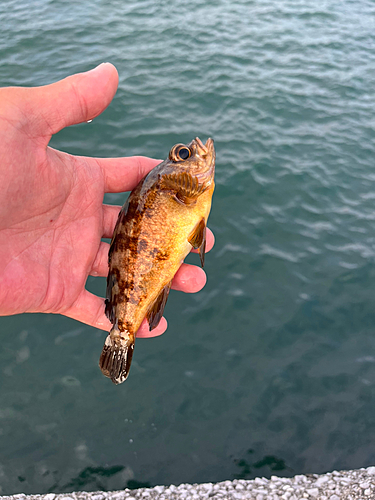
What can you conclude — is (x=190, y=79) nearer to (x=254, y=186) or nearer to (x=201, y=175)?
(x=254, y=186)

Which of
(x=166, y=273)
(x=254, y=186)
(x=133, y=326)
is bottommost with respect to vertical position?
(x=254, y=186)

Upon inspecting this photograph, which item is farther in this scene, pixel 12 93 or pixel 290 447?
pixel 290 447

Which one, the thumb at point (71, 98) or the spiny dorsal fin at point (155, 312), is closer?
the thumb at point (71, 98)

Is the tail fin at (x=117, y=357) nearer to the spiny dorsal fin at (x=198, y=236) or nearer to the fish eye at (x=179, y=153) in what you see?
the spiny dorsal fin at (x=198, y=236)

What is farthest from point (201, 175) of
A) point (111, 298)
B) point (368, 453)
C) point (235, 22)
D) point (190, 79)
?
point (235, 22)

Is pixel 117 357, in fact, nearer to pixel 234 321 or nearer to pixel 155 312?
pixel 155 312

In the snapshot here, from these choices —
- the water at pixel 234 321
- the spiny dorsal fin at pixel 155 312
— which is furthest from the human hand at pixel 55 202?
the water at pixel 234 321
